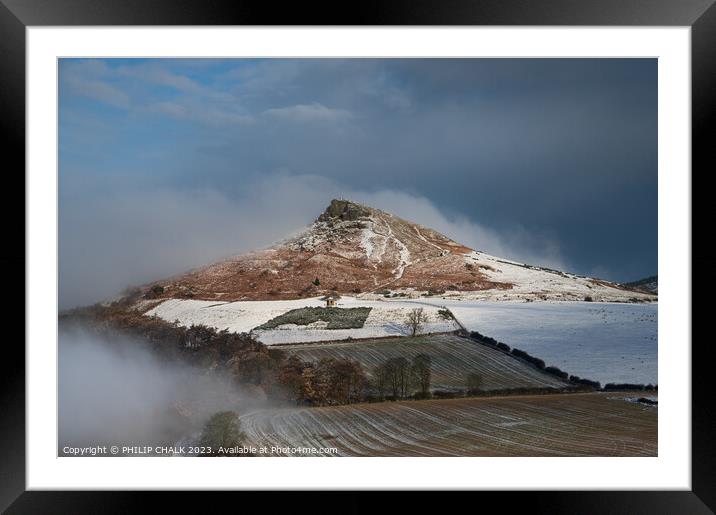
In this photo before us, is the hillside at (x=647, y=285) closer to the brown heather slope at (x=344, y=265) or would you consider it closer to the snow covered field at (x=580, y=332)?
the snow covered field at (x=580, y=332)

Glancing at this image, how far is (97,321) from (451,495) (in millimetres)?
3904

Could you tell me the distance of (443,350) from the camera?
4.79 metres

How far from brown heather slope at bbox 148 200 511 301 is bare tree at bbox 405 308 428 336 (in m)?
0.34

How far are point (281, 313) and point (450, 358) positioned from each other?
6.19 ft

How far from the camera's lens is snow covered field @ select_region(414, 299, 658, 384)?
456 centimetres

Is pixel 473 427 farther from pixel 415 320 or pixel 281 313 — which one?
pixel 281 313

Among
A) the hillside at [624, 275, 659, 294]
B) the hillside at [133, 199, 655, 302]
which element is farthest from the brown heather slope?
the hillside at [624, 275, 659, 294]

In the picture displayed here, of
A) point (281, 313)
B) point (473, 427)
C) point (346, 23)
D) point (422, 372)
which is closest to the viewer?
point (346, 23)

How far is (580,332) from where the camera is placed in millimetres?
4781

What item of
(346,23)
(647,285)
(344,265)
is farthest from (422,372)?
A: (346,23)
